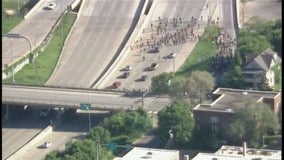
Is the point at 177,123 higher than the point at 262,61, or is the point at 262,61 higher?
the point at 262,61

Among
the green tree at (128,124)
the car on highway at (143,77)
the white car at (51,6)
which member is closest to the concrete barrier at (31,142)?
the green tree at (128,124)

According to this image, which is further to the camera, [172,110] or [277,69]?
[277,69]

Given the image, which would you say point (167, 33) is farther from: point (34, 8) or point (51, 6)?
point (34, 8)

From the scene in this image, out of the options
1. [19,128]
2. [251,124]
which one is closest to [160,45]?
[19,128]

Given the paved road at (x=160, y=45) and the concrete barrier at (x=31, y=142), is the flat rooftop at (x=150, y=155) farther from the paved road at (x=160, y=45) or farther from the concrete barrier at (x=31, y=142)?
the paved road at (x=160, y=45)

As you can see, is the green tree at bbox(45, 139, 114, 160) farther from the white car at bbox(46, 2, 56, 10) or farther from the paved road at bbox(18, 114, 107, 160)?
the white car at bbox(46, 2, 56, 10)

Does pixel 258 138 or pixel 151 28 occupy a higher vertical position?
pixel 151 28

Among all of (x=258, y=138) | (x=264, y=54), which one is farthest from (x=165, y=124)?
(x=264, y=54)

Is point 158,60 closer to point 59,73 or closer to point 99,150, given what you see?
point 59,73
